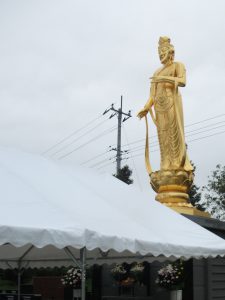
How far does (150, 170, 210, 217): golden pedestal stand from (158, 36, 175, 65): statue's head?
2956 millimetres

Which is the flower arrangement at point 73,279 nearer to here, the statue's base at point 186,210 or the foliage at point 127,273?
the foliage at point 127,273

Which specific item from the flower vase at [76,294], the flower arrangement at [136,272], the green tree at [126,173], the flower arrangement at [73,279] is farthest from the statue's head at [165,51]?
the green tree at [126,173]

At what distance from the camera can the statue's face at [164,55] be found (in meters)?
14.0

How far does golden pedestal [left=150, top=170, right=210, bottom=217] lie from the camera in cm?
1304

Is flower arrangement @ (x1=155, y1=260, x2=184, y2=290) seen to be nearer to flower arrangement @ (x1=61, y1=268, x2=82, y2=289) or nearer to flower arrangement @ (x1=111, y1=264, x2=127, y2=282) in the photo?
flower arrangement @ (x1=111, y1=264, x2=127, y2=282)

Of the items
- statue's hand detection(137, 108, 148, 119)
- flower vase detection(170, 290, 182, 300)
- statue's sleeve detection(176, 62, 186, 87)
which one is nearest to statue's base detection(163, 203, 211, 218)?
flower vase detection(170, 290, 182, 300)

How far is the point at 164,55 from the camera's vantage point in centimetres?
1405

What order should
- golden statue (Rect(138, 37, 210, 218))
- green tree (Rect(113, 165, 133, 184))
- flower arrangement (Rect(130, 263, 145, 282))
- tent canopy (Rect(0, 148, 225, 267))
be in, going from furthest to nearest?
green tree (Rect(113, 165, 133, 184)) → golden statue (Rect(138, 37, 210, 218)) → flower arrangement (Rect(130, 263, 145, 282)) → tent canopy (Rect(0, 148, 225, 267))

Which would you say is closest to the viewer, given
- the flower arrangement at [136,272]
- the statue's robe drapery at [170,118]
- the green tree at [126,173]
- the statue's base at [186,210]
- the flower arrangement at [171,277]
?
the flower arrangement at [171,277]

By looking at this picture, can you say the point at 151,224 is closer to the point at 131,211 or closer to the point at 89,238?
the point at 131,211

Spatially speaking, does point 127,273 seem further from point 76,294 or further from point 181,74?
point 181,74

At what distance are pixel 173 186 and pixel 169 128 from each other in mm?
1578

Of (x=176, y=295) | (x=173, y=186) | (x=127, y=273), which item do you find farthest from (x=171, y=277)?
(x=173, y=186)

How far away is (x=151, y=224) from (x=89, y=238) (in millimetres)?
1415
